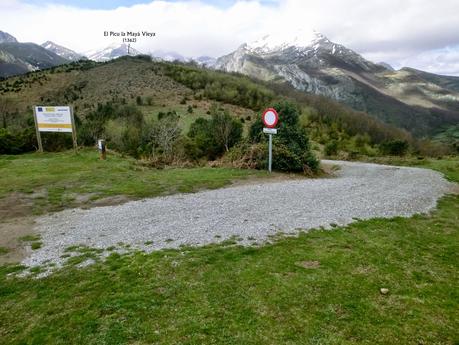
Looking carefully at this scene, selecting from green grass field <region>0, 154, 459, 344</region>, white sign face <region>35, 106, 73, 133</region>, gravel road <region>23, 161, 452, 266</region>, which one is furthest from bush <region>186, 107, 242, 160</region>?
green grass field <region>0, 154, 459, 344</region>

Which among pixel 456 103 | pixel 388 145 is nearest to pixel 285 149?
pixel 388 145

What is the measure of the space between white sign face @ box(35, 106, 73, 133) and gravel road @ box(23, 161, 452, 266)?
32.1 ft

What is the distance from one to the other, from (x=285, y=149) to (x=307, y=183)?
278 centimetres

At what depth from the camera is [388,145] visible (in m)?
31.4

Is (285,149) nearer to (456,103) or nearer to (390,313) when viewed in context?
(390,313)

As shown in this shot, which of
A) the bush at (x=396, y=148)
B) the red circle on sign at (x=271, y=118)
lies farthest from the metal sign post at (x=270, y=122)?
the bush at (x=396, y=148)

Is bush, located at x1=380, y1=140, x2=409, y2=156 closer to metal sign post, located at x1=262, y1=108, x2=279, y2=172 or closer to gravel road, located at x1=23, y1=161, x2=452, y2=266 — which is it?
gravel road, located at x1=23, y1=161, x2=452, y2=266

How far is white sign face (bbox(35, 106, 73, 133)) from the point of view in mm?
16562

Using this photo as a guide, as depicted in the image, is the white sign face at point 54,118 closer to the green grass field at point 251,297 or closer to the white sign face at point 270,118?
the white sign face at point 270,118

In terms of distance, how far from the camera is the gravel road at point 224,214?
6436 mm

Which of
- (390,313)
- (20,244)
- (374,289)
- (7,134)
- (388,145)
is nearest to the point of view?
(390,313)

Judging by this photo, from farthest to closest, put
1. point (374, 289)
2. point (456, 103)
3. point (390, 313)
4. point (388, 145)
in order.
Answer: point (456, 103) < point (388, 145) < point (374, 289) < point (390, 313)

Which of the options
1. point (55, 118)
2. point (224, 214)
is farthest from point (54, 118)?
point (224, 214)

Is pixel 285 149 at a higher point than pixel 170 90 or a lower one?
lower
